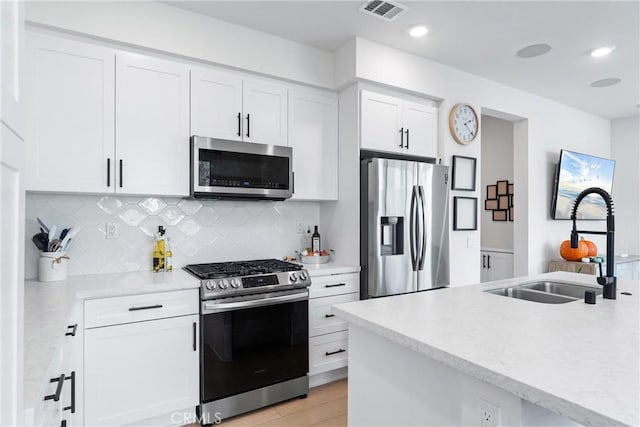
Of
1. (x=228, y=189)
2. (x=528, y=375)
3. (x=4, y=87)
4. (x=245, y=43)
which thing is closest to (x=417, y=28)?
(x=245, y=43)

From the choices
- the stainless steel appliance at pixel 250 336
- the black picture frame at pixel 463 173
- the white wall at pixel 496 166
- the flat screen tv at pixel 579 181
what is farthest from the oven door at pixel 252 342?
the flat screen tv at pixel 579 181

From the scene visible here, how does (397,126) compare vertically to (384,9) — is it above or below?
below

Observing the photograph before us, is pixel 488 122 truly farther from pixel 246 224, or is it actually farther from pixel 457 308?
pixel 457 308

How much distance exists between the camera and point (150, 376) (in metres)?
2.22

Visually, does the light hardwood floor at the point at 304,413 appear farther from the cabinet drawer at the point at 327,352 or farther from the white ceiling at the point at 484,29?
the white ceiling at the point at 484,29

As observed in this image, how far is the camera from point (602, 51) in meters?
3.24

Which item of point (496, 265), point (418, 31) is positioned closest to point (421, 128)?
point (418, 31)

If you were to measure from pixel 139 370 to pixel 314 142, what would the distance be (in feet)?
6.82

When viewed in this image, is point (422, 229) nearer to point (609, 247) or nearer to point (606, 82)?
point (609, 247)

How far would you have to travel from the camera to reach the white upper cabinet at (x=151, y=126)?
8.01 feet

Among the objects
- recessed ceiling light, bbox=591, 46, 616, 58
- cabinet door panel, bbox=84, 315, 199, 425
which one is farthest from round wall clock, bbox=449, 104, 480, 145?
cabinet door panel, bbox=84, 315, 199, 425

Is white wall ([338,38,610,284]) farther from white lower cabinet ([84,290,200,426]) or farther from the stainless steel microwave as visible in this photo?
white lower cabinet ([84,290,200,426])

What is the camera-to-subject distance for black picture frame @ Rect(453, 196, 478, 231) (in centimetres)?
362

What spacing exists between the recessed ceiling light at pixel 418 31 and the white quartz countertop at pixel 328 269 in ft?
6.16
